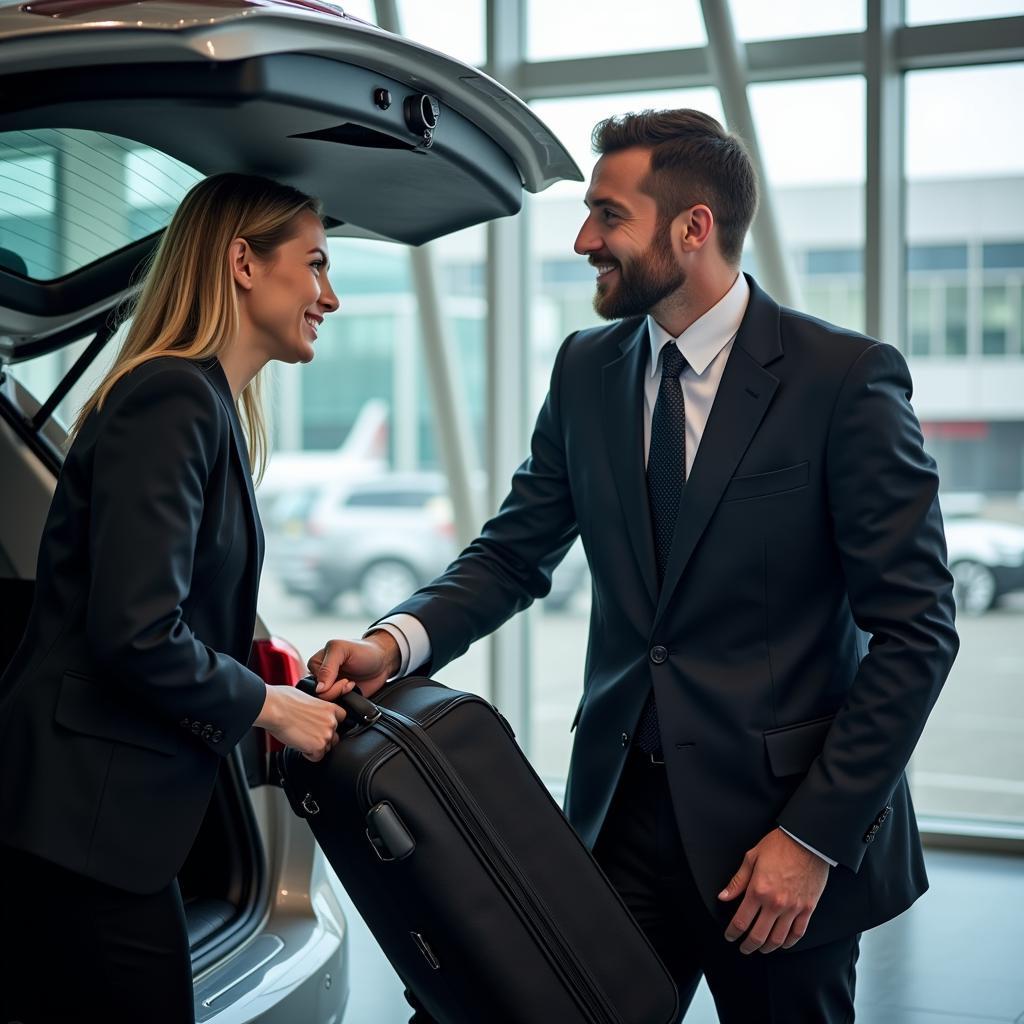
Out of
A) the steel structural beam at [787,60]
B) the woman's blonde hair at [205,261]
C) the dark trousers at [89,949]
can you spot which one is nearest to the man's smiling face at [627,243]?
the woman's blonde hair at [205,261]

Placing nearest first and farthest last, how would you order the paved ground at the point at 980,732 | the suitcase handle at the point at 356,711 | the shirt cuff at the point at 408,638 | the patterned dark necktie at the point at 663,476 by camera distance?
the suitcase handle at the point at 356,711, the patterned dark necktie at the point at 663,476, the shirt cuff at the point at 408,638, the paved ground at the point at 980,732

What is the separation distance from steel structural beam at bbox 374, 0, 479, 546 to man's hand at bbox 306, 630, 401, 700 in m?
2.74

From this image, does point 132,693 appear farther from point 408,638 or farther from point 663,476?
point 663,476

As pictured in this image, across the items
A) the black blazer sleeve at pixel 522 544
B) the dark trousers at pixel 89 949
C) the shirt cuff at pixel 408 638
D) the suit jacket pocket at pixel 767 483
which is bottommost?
the dark trousers at pixel 89 949

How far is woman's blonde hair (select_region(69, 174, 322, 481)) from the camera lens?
164cm

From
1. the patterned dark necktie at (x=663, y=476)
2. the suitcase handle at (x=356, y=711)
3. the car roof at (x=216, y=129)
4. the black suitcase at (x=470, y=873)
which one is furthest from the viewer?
the patterned dark necktie at (x=663, y=476)

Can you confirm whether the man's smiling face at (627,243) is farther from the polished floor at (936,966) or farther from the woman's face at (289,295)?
the polished floor at (936,966)

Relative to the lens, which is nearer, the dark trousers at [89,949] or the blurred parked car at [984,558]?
the dark trousers at [89,949]

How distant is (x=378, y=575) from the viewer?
274 inches

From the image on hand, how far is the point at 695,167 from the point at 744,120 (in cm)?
255

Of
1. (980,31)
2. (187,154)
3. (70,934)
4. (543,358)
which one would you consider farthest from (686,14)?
(70,934)

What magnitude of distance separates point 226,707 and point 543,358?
357 centimetres

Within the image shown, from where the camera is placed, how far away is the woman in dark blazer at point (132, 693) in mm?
1436

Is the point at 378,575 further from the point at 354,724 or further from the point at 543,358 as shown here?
the point at 354,724
